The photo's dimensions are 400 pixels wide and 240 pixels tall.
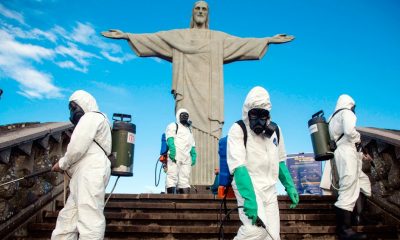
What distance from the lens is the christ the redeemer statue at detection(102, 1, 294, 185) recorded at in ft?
35.9

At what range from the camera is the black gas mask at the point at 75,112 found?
4379mm

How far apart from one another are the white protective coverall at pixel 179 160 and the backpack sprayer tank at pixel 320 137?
302 centimetres

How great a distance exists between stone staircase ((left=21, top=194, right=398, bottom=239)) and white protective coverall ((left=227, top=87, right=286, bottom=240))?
1.68m

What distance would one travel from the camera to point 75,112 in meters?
4.39

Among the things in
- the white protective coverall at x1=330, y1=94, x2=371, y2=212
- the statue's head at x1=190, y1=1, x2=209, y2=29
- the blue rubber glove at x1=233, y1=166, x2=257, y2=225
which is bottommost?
the blue rubber glove at x1=233, y1=166, x2=257, y2=225

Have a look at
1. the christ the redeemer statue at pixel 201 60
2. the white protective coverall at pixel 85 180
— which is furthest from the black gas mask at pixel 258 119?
the christ the redeemer statue at pixel 201 60

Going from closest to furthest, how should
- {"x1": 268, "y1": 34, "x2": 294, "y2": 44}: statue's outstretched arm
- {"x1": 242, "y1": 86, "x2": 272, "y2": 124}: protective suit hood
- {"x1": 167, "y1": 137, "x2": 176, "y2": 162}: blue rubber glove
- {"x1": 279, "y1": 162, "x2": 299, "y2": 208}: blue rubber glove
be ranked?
{"x1": 242, "y1": 86, "x2": 272, "y2": 124}: protective suit hood → {"x1": 279, "y1": 162, "x2": 299, "y2": 208}: blue rubber glove → {"x1": 167, "y1": 137, "x2": 176, "y2": 162}: blue rubber glove → {"x1": 268, "y1": 34, "x2": 294, "y2": 44}: statue's outstretched arm

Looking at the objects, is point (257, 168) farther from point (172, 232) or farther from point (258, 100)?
point (172, 232)

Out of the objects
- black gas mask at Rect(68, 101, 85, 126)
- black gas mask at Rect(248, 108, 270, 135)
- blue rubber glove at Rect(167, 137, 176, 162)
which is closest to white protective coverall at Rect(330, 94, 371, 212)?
black gas mask at Rect(248, 108, 270, 135)

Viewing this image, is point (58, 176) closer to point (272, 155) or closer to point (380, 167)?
point (272, 155)

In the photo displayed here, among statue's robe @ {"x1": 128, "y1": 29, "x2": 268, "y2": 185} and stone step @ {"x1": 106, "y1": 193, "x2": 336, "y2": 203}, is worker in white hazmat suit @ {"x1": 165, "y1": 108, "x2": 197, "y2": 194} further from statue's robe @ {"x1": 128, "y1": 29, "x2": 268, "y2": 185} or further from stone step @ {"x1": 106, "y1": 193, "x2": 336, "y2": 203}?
statue's robe @ {"x1": 128, "y1": 29, "x2": 268, "y2": 185}

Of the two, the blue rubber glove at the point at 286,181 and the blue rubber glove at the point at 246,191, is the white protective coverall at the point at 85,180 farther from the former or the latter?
the blue rubber glove at the point at 286,181

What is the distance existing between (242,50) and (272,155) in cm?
844

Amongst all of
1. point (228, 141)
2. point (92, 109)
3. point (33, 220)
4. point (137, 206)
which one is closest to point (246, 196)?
point (228, 141)
